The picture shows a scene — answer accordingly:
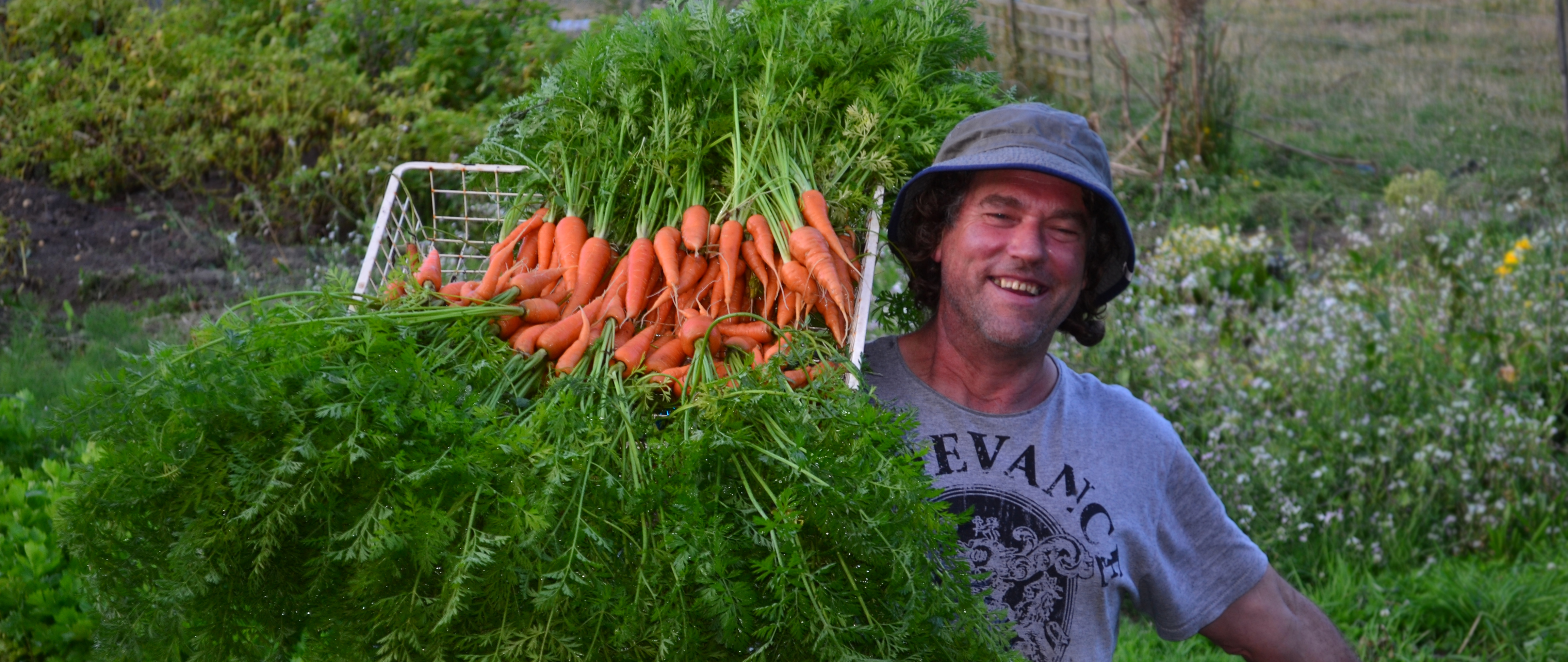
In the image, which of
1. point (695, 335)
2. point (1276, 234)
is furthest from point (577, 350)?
point (1276, 234)

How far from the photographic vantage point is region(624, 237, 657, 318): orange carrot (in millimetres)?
2010

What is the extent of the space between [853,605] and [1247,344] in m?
3.83

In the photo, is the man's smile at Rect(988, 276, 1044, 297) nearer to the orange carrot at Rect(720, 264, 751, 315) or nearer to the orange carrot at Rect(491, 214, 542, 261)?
the orange carrot at Rect(720, 264, 751, 315)

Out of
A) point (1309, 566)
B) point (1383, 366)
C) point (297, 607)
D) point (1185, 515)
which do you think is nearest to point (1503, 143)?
point (1383, 366)

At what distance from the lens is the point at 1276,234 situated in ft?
19.1

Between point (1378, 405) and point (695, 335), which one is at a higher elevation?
point (695, 335)

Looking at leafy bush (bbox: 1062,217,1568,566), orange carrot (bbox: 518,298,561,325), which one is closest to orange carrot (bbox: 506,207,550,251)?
orange carrot (bbox: 518,298,561,325)

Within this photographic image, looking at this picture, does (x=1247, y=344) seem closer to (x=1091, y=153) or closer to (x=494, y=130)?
(x=1091, y=153)

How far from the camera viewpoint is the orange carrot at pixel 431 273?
1.90m

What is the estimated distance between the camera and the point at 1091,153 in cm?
211

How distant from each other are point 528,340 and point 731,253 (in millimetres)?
431

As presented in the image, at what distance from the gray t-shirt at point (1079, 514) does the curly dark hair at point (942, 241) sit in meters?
0.17

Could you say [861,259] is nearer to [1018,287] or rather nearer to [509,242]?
[1018,287]

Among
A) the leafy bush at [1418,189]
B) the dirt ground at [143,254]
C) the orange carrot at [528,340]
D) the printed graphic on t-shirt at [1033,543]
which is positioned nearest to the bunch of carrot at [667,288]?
the orange carrot at [528,340]
